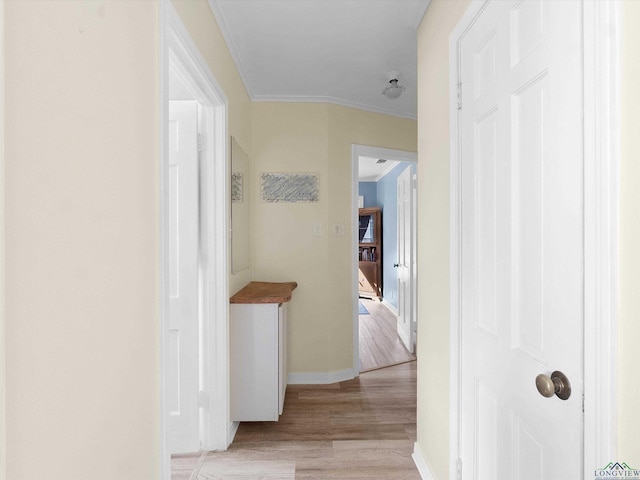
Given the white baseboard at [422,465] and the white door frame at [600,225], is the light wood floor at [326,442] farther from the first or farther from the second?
the white door frame at [600,225]

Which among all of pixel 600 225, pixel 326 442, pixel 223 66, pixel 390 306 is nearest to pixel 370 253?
pixel 390 306

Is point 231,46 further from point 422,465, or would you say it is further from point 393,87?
point 422,465

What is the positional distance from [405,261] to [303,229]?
5.98 feet

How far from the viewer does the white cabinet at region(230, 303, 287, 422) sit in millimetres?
2350

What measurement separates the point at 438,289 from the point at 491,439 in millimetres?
682

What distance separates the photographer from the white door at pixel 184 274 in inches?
82.0

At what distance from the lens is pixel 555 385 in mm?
885

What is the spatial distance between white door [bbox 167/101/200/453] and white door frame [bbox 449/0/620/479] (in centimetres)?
186

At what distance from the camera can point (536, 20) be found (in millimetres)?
976

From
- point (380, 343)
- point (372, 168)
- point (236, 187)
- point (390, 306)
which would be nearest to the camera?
point (236, 187)

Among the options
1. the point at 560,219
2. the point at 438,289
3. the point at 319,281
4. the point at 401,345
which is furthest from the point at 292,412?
the point at 560,219

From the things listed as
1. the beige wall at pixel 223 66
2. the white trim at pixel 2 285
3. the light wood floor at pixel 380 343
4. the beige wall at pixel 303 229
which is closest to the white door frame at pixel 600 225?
the white trim at pixel 2 285

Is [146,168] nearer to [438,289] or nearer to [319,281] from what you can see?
[438,289]

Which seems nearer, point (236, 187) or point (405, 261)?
point (236, 187)
